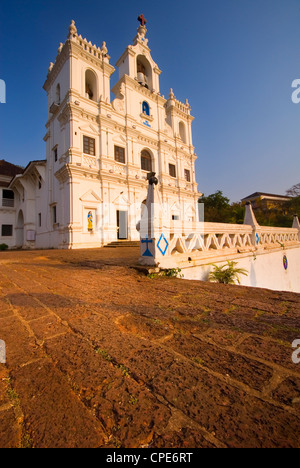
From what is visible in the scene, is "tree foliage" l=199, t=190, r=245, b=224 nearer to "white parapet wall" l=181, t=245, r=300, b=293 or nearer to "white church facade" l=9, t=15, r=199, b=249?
"white church facade" l=9, t=15, r=199, b=249

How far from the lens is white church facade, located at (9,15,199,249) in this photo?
12.9 metres

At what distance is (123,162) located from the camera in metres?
15.5

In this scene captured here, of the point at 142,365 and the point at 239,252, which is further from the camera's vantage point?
the point at 239,252

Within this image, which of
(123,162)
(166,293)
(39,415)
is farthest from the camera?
(123,162)

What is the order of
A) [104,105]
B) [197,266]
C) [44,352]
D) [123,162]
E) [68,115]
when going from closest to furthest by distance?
1. [44,352]
2. [197,266]
3. [68,115]
4. [104,105]
5. [123,162]

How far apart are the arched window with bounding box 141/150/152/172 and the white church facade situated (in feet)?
0.28

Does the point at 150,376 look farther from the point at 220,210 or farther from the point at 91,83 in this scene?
the point at 220,210

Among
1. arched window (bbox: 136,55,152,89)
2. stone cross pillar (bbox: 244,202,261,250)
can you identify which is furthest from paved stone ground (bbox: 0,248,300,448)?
arched window (bbox: 136,55,152,89)

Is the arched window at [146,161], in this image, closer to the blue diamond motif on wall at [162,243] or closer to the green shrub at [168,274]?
the blue diamond motif on wall at [162,243]
